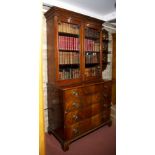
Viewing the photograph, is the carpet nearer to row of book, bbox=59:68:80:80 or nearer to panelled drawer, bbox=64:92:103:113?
panelled drawer, bbox=64:92:103:113

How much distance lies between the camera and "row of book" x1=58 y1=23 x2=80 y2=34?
2.18 metres

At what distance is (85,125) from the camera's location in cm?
235

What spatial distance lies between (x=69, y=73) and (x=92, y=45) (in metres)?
0.79

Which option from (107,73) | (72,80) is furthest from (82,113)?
(107,73)

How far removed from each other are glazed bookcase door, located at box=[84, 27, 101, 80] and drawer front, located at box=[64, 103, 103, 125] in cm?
56

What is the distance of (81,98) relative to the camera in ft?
7.32

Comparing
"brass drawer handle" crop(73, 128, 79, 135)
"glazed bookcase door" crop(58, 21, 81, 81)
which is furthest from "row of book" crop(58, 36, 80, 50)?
"brass drawer handle" crop(73, 128, 79, 135)

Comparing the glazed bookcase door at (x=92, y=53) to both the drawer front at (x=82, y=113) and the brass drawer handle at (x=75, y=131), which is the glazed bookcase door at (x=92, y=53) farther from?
→ the brass drawer handle at (x=75, y=131)

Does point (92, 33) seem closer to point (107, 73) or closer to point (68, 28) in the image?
point (68, 28)

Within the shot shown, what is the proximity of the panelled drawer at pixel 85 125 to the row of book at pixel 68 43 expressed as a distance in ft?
4.17

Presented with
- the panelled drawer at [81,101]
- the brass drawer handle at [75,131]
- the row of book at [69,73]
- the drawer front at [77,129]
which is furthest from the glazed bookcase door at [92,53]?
the brass drawer handle at [75,131]
